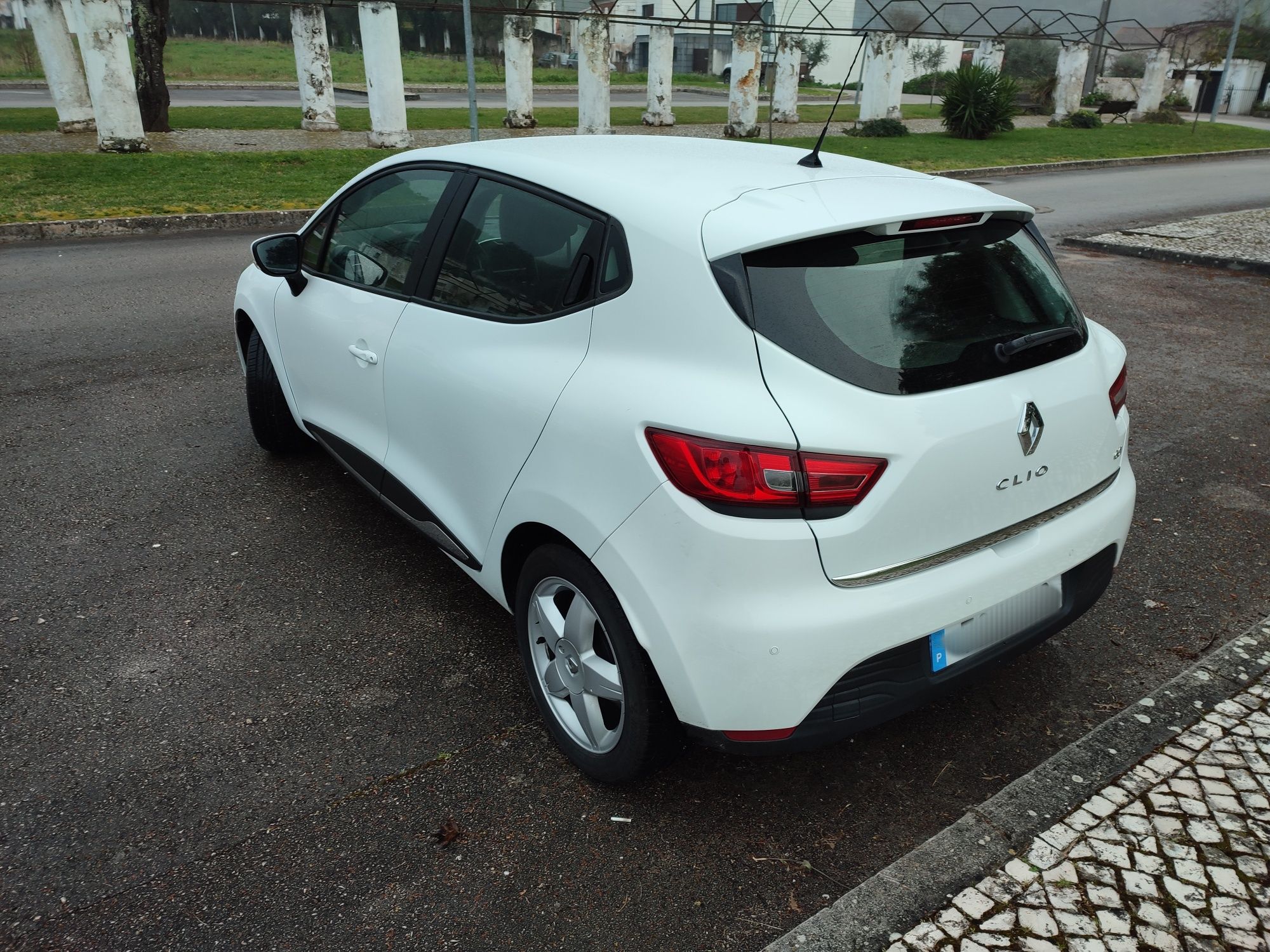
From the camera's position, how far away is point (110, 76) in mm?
16125

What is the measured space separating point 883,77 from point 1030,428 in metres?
28.5

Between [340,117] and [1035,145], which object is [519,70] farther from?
[1035,145]

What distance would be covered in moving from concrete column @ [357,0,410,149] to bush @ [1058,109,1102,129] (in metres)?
22.2

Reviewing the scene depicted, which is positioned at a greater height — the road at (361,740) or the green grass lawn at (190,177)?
the green grass lawn at (190,177)

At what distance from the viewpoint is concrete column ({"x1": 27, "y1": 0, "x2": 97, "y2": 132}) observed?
18.8 meters

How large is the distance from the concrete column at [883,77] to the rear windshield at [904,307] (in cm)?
2748

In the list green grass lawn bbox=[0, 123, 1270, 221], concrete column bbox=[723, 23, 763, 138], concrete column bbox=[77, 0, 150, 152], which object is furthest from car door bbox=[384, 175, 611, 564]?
concrete column bbox=[723, 23, 763, 138]

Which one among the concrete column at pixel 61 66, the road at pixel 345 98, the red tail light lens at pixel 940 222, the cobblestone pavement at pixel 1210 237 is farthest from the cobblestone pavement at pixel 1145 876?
the road at pixel 345 98

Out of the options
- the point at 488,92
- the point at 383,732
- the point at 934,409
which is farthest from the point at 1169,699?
the point at 488,92

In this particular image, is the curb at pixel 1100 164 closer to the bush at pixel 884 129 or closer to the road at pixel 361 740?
the bush at pixel 884 129

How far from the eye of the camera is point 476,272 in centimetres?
318

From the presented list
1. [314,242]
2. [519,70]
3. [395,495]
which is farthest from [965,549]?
[519,70]

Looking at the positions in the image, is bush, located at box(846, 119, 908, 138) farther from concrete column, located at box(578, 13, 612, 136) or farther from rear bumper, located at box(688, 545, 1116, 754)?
rear bumper, located at box(688, 545, 1116, 754)

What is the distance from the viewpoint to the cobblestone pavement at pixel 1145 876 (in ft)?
7.30
